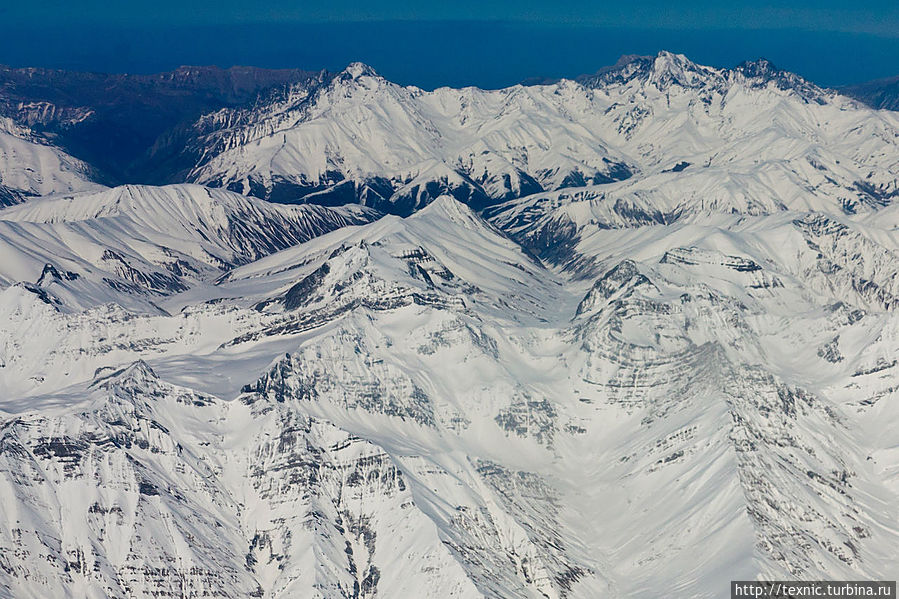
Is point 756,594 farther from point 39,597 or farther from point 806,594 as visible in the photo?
point 39,597

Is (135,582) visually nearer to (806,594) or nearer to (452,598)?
(452,598)

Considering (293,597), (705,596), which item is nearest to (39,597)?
(293,597)

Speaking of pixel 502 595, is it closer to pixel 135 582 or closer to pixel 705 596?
pixel 705 596

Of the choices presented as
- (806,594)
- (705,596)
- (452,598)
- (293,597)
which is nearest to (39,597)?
(293,597)

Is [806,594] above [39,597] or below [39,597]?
above

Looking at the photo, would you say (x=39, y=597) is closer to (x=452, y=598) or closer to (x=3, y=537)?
(x=3, y=537)

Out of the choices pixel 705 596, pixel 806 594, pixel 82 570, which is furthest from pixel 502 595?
pixel 82 570
